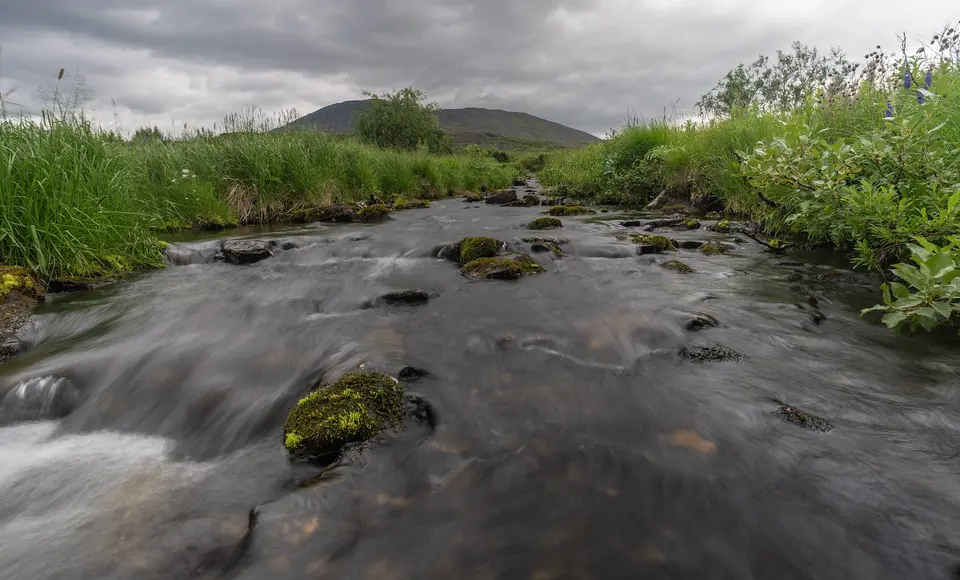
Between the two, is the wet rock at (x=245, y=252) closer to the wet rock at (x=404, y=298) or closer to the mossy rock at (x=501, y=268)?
the wet rock at (x=404, y=298)

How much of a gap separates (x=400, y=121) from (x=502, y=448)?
134ft

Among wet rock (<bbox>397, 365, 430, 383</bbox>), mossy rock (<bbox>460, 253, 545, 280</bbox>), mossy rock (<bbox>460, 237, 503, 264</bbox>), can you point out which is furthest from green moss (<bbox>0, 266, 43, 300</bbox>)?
mossy rock (<bbox>460, 237, 503, 264</bbox>)

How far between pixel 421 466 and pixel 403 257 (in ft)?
18.1

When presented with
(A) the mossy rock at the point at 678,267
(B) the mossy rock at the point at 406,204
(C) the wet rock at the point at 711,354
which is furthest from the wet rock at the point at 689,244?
(B) the mossy rock at the point at 406,204

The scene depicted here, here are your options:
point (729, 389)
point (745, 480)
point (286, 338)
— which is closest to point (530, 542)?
point (745, 480)

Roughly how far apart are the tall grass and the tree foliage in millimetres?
20796

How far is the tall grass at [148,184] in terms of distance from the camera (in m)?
4.95

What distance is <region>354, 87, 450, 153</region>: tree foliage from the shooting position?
3916cm

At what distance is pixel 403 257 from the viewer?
Result: 25.0ft

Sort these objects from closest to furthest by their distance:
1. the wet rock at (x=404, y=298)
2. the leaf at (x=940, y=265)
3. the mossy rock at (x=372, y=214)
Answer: the leaf at (x=940, y=265) → the wet rock at (x=404, y=298) → the mossy rock at (x=372, y=214)

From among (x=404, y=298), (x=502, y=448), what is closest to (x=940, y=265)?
(x=502, y=448)

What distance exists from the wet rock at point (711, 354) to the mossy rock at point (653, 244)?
380 centimetres

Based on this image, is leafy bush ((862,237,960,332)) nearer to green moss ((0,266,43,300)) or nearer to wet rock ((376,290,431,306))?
wet rock ((376,290,431,306))

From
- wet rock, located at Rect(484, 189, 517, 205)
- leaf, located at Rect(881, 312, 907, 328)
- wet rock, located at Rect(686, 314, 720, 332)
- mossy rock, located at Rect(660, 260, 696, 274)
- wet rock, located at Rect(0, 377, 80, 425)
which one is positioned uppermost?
wet rock, located at Rect(484, 189, 517, 205)
